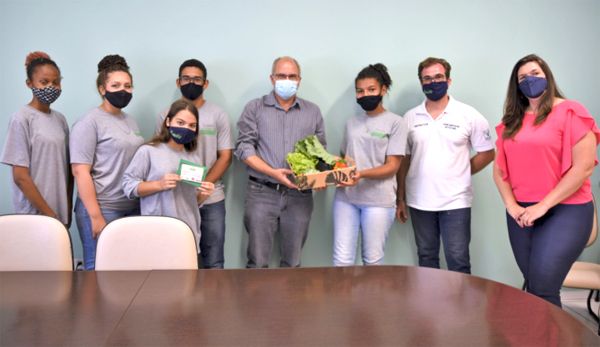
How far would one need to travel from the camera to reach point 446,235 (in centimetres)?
302

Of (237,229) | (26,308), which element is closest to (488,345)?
(26,308)

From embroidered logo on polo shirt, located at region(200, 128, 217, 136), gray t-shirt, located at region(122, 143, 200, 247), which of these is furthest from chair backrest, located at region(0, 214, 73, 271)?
embroidered logo on polo shirt, located at region(200, 128, 217, 136)

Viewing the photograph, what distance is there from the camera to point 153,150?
8.39 ft

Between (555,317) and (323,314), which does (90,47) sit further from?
(555,317)

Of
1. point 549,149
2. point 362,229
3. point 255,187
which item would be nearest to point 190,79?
point 255,187

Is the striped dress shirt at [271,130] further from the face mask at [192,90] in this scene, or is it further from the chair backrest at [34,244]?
the chair backrest at [34,244]

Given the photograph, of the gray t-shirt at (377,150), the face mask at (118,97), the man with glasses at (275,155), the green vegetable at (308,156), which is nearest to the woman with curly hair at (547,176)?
the gray t-shirt at (377,150)

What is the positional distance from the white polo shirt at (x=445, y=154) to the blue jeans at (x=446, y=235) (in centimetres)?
7

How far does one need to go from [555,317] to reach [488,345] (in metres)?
0.31

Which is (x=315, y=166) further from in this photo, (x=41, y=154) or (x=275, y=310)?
(x=41, y=154)

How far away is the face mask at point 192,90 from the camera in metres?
2.97

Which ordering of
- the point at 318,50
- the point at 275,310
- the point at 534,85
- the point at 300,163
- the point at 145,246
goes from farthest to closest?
the point at 318,50 < the point at 300,163 < the point at 534,85 < the point at 145,246 < the point at 275,310

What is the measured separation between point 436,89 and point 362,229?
3.47ft

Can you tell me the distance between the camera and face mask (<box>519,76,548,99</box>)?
237 cm
